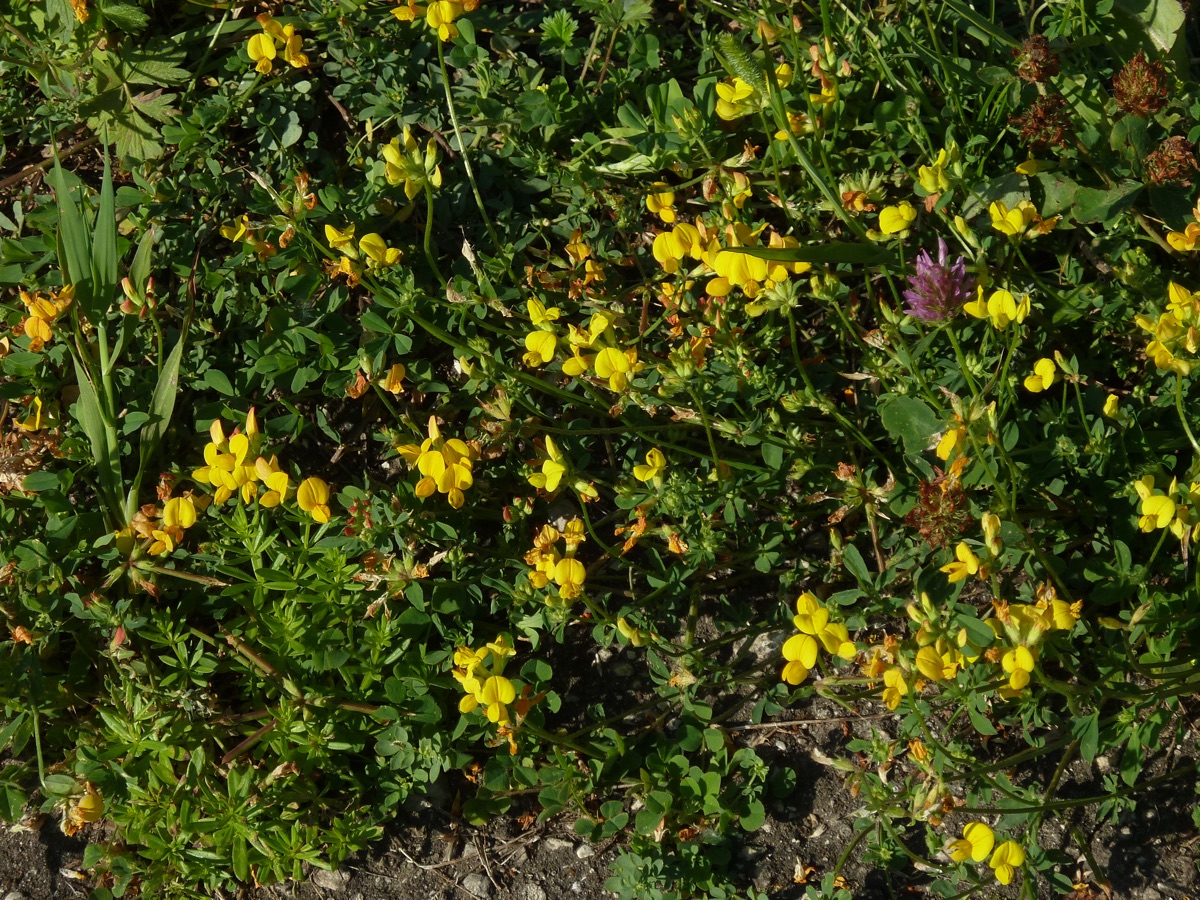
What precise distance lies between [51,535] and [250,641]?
704mm

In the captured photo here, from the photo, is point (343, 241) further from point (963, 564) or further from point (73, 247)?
point (963, 564)

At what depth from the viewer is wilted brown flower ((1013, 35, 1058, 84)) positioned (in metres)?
2.88

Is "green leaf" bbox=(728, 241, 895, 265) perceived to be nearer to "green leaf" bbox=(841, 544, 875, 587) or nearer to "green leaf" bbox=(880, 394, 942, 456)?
"green leaf" bbox=(880, 394, 942, 456)

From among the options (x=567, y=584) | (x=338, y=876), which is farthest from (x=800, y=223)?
(x=338, y=876)

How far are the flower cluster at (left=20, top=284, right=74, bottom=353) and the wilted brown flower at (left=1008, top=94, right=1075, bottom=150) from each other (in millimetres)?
2940

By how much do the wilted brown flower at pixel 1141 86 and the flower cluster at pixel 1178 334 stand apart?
57 centimetres

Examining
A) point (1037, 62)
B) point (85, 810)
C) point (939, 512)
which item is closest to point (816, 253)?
point (939, 512)

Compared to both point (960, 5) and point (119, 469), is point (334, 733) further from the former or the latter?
point (960, 5)

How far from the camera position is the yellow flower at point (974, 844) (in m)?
2.59

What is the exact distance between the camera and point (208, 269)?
3475 mm

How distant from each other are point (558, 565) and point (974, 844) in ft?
4.11

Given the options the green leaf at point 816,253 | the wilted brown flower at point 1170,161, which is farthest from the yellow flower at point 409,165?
the wilted brown flower at point 1170,161

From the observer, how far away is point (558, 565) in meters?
2.83

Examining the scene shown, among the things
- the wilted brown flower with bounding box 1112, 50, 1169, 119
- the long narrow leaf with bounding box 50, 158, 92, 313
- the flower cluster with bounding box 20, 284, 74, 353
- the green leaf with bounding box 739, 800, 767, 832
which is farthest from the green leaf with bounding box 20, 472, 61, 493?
the wilted brown flower with bounding box 1112, 50, 1169, 119
